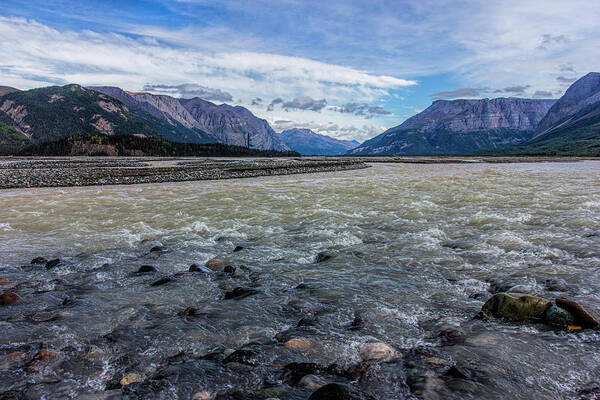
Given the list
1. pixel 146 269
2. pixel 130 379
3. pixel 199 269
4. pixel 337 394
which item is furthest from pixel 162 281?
pixel 337 394

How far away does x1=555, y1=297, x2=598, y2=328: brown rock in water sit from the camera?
7617 millimetres

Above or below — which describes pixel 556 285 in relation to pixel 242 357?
above

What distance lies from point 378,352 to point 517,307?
13.2 feet

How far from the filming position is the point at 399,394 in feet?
18.1

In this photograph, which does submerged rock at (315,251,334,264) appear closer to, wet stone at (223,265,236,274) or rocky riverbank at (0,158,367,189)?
wet stone at (223,265,236,274)

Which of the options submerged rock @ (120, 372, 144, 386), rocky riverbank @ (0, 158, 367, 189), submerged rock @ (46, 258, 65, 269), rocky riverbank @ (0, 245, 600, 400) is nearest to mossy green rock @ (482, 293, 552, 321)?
rocky riverbank @ (0, 245, 600, 400)

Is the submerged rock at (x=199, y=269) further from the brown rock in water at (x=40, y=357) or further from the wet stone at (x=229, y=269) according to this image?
the brown rock in water at (x=40, y=357)

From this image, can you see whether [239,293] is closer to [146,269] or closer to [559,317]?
[146,269]

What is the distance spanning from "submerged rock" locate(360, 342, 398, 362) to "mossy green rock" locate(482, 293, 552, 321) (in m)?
3.22

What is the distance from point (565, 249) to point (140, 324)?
1566cm

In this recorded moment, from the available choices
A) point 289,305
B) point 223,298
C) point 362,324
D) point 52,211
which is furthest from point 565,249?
point 52,211

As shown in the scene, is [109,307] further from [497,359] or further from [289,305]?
[497,359]

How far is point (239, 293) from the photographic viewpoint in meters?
9.95

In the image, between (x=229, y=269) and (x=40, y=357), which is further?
(x=229, y=269)
